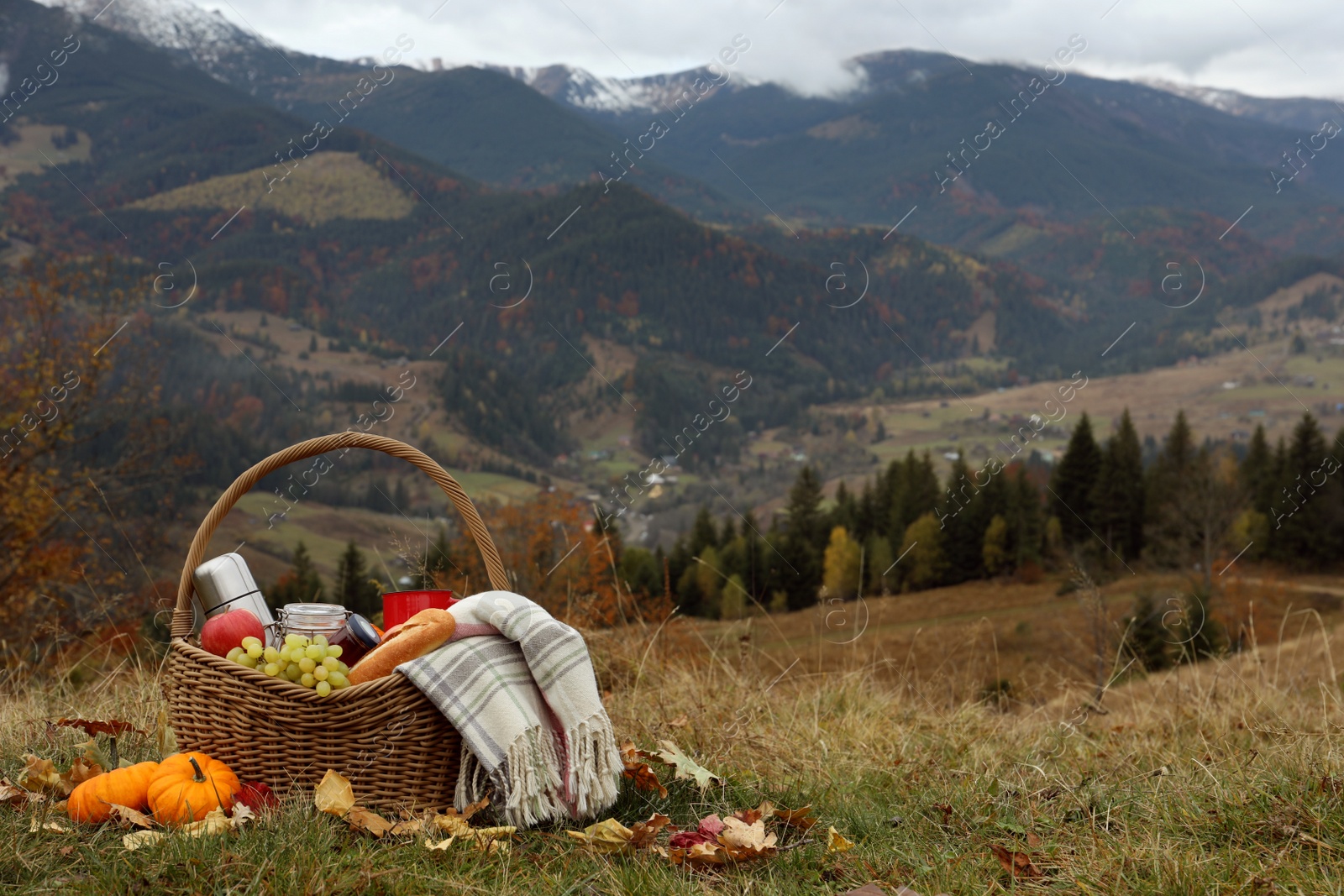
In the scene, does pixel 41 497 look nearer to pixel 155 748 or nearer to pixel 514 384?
pixel 155 748

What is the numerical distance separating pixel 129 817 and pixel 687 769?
1.75 metres

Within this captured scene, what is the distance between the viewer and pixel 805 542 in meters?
57.8

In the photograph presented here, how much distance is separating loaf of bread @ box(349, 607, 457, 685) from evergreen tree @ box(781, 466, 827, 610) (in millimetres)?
48145

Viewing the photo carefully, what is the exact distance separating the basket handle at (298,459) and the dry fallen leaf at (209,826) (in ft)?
2.53

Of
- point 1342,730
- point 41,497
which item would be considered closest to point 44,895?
point 1342,730

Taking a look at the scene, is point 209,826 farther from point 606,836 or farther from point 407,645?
point 606,836

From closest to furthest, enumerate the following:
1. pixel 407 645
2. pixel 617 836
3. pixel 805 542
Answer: pixel 617 836, pixel 407 645, pixel 805 542

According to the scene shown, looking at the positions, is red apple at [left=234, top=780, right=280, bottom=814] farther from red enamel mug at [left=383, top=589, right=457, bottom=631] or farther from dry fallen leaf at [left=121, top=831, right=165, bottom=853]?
red enamel mug at [left=383, top=589, right=457, bottom=631]

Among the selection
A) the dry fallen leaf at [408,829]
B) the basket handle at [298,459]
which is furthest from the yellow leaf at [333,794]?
the basket handle at [298,459]

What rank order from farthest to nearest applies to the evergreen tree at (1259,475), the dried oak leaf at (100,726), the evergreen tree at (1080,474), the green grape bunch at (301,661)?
the evergreen tree at (1080,474)
the evergreen tree at (1259,475)
the dried oak leaf at (100,726)
the green grape bunch at (301,661)

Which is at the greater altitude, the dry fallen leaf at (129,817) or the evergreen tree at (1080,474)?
the dry fallen leaf at (129,817)

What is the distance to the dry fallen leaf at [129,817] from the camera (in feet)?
9.13

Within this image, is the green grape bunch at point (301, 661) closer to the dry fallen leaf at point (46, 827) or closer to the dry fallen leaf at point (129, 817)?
the dry fallen leaf at point (129, 817)

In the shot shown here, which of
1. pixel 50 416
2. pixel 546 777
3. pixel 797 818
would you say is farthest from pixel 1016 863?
pixel 50 416
